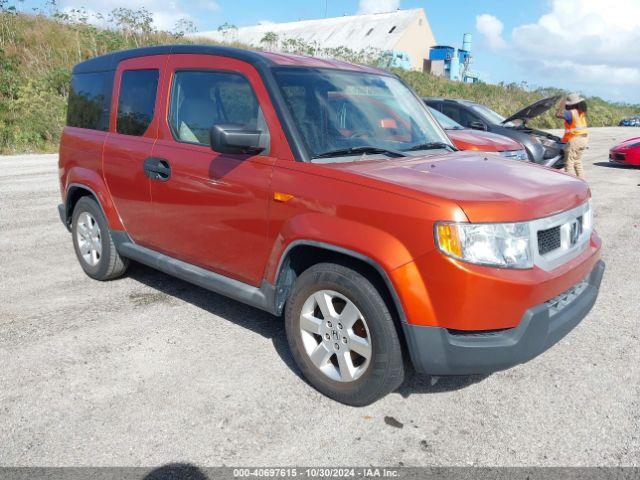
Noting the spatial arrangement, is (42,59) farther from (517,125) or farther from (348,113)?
(348,113)

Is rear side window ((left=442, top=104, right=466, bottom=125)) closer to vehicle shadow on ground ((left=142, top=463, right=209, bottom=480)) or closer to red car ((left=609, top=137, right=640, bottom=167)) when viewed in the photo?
red car ((left=609, top=137, right=640, bottom=167))

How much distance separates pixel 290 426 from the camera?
9.62ft

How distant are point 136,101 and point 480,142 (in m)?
5.98

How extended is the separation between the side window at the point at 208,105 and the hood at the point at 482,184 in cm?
81

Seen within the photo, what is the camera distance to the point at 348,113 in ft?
11.9

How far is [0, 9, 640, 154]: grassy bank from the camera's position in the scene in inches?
625

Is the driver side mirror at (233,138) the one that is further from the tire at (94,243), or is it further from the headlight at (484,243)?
the tire at (94,243)

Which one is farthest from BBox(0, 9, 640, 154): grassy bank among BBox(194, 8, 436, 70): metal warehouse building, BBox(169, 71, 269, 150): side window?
BBox(194, 8, 436, 70): metal warehouse building

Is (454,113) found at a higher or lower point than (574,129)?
higher

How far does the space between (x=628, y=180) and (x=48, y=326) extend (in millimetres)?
12851

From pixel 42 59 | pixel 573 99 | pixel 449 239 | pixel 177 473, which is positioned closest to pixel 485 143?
pixel 573 99

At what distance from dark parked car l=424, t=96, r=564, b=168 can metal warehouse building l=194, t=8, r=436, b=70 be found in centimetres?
3862

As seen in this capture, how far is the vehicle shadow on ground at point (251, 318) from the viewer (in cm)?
340

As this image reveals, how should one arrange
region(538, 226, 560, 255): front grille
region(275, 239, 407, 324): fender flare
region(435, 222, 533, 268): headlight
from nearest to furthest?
region(435, 222, 533, 268): headlight → region(275, 239, 407, 324): fender flare → region(538, 226, 560, 255): front grille
